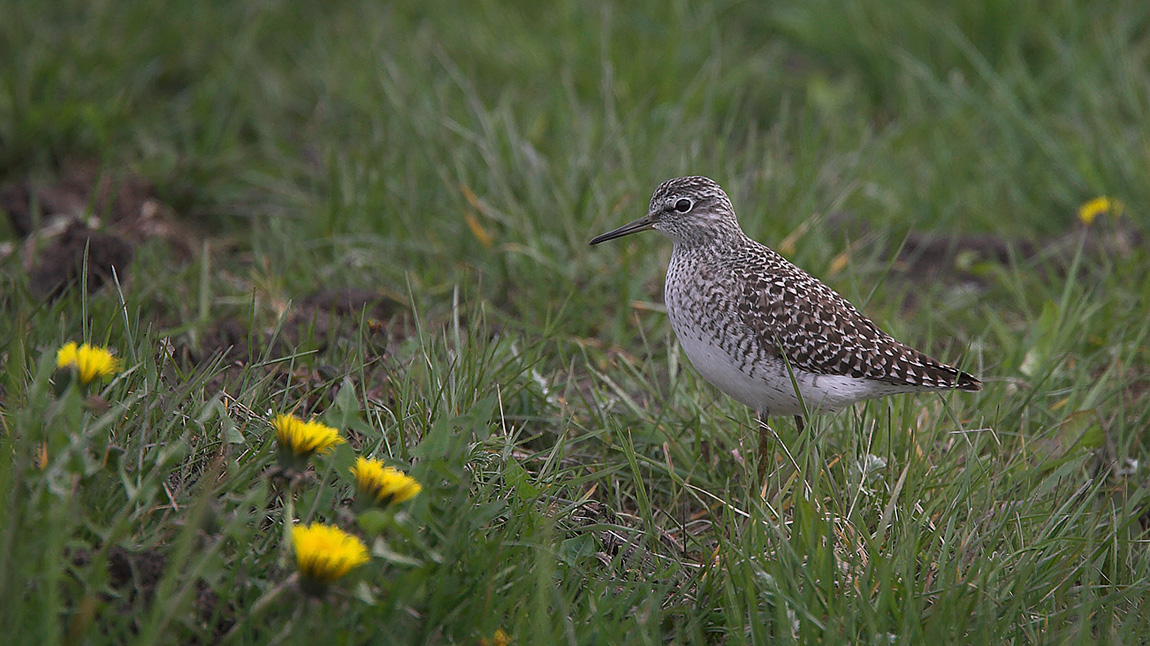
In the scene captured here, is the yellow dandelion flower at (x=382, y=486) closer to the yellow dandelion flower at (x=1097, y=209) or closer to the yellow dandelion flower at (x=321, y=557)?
the yellow dandelion flower at (x=321, y=557)

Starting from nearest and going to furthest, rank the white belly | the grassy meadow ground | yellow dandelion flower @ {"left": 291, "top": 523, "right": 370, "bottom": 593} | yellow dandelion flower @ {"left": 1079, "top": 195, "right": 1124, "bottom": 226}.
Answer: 1. yellow dandelion flower @ {"left": 291, "top": 523, "right": 370, "bottom": 593}
2. the grassy meadow ground
3. the white belly
4. yellow dandelion flower @ {"left": 1079, "top": 195, "right": 1124, "bottom": 226}

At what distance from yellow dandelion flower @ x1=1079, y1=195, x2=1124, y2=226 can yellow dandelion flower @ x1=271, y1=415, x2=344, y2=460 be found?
4.51m

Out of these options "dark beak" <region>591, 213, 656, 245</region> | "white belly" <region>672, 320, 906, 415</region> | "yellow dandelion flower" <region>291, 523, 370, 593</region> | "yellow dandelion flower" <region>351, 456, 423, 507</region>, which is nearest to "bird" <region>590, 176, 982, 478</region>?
"white belly" <region>672, 320, 906, 415</region>

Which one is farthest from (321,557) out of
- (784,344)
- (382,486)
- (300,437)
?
(784,344)

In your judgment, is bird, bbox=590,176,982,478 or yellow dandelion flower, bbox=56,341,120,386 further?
bird, bbox=590,176,982,478

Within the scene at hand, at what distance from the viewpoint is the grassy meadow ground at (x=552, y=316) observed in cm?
321

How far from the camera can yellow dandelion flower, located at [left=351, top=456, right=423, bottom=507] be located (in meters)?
3.00

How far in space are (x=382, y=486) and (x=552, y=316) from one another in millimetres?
2530

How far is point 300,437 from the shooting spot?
3.10 m

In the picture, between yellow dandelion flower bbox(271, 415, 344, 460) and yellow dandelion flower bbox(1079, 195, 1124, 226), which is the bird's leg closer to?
yellow dandelion flower bbox(271, 415, 344, 460)

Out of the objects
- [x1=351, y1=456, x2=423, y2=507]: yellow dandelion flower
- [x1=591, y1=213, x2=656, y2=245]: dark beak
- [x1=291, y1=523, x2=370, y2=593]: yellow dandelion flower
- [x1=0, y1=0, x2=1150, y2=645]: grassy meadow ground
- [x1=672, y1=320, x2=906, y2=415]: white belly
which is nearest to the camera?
[x1=291, y1=523, x2=370, y2=593]: yellow dandelion flower

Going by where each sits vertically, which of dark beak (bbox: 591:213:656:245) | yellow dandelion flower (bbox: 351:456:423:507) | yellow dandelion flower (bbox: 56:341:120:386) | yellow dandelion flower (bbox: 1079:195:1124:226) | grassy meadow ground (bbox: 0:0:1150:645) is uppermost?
yellow dandelion flower (bbox: 1079:195:1124:226)

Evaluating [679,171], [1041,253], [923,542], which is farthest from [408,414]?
[1041,253]

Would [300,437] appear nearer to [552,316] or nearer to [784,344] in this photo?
[784,344]
